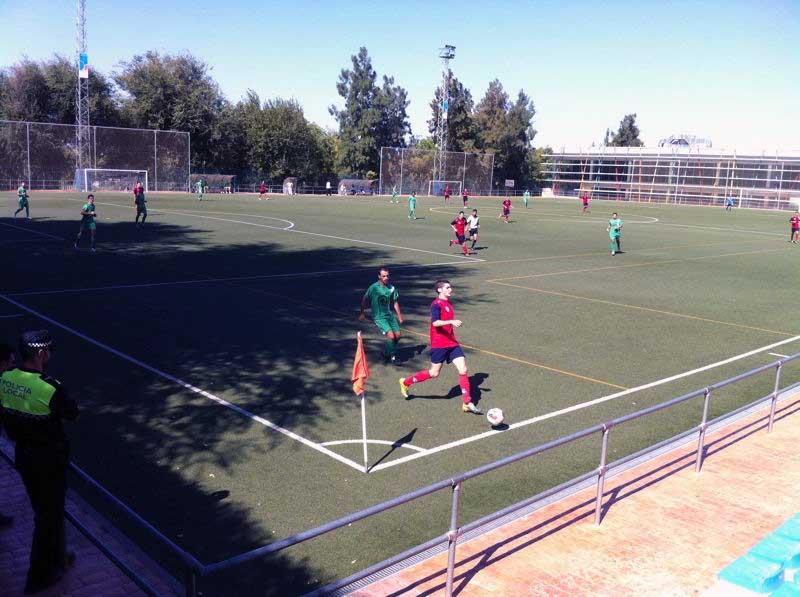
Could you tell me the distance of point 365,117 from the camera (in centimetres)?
11025

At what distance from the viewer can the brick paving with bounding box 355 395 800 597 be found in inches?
242

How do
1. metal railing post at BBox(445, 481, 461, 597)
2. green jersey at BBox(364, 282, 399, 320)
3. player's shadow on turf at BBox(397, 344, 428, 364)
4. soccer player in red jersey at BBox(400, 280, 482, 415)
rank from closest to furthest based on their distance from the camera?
metal railing post at BBox(445, 481, 461, 597) → soccer player in red jersey at BBox(400, 280, 482, 415) → green jersey at BBox(364, 282, 399, 320) → player's shadow on turf at BBox(397, 344, 428, 364)

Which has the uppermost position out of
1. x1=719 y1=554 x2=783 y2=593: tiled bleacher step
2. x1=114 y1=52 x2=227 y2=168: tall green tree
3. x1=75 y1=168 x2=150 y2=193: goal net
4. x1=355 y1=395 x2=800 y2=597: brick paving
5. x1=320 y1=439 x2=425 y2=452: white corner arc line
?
x1=114 y1=52 x2=227 y2=168: tall green tree

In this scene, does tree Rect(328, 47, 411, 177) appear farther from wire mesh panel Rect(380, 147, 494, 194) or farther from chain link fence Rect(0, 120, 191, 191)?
chain link fence Rect(0, 120, 191, 191)

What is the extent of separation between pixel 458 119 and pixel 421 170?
89.9ft

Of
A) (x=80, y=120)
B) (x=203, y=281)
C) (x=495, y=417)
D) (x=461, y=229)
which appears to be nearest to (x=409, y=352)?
(x=495, y=417)

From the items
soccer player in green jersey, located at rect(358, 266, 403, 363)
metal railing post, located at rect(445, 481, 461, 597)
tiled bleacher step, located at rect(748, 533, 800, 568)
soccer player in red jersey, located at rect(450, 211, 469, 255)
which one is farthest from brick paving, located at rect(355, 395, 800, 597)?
soccer player in red jersey, located at rect(450, 211, 469, 255)

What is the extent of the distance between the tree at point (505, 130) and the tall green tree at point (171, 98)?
49153mm

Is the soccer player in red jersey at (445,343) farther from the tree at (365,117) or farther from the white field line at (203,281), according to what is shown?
the tree at (365,117)

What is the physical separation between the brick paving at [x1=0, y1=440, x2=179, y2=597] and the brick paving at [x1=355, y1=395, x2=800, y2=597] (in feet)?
6.40

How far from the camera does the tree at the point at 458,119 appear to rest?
11556 centimetres

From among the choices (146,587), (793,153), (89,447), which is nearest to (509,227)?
(89,447)

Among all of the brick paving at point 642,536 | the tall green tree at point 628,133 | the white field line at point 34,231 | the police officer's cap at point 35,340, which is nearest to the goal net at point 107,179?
the white field line at point 34,231

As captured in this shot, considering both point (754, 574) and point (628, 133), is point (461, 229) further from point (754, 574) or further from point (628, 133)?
point (628, 133)
